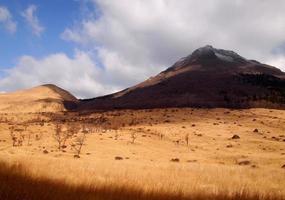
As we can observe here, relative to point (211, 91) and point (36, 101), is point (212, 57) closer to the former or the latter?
point (211, 91)

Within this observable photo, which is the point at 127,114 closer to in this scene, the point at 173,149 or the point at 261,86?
the point at 173,149

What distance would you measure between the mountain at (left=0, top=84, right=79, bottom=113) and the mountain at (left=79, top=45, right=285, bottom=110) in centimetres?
773

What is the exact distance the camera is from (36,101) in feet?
342

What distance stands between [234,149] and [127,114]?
109ft

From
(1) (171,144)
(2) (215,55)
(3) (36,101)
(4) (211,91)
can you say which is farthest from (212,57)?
(1) (171,144)

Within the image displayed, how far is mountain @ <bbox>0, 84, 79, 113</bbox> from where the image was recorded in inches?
3824

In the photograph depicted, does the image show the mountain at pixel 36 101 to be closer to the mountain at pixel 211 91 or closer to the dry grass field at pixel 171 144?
the mountain at pixel 211 91

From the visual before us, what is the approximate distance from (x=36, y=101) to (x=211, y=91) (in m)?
46.6

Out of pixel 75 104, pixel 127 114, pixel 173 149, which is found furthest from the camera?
pixel 75 104

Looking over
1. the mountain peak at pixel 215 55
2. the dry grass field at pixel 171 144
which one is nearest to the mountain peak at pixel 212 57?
the mountain peak at pixel 215 55

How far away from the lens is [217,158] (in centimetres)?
3300

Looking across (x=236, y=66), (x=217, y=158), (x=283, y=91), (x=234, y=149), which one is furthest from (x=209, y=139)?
(x=236, y=66)

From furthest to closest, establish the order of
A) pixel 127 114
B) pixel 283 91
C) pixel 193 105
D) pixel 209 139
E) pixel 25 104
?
pixel 25 104 < pixel 283 91 < pixel 193 105 < pixel 127 114 < pixel 209 139

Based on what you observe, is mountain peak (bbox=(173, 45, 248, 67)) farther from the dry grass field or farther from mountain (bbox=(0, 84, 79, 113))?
the dry grass field
